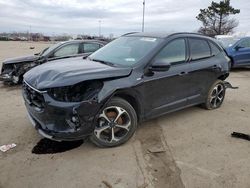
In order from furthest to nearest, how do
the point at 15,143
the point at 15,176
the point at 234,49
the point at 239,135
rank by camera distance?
the point at 234,49 → the point at 239,135 → the point at 15,143 → the point at 15,176

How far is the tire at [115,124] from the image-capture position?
4.16 metres

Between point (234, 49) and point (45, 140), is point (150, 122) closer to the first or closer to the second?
point (45, 140)

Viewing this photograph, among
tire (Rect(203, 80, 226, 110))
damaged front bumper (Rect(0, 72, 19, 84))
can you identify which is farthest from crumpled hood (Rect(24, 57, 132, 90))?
damaged front bumper (Rect(0, 72, 19, 84))

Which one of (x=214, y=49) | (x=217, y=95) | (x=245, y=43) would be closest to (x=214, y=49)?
(x=214, y=49)

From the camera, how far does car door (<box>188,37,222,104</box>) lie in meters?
5.49

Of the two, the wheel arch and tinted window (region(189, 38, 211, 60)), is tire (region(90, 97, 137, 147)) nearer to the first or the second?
the wheel arch

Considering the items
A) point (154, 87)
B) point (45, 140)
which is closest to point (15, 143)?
point (45, 140)

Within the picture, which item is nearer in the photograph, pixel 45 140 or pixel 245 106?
pixel 45 140

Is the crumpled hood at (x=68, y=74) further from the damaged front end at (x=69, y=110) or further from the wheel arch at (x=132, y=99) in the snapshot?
the wheel arch at (x=132, y=99)

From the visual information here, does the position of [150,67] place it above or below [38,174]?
above

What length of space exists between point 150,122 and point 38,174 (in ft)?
8.11

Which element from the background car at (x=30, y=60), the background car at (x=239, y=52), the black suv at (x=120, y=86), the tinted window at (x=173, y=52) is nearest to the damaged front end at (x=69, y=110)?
the black suv at (x=120, y=86)

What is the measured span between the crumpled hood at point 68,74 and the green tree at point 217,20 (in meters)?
45.0

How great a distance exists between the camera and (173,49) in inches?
201
